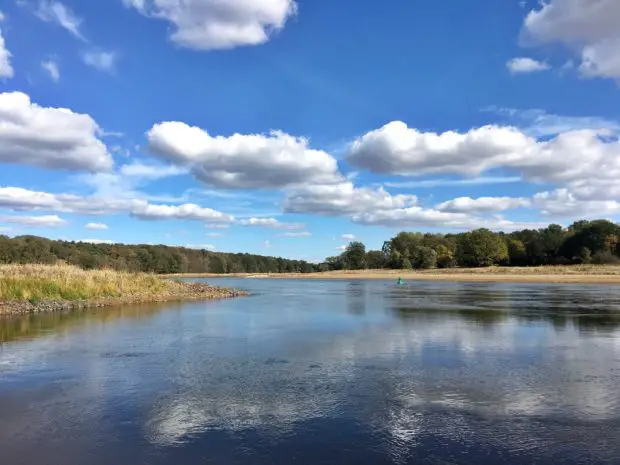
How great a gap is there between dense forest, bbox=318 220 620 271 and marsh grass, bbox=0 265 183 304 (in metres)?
77.8

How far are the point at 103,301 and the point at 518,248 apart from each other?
102m

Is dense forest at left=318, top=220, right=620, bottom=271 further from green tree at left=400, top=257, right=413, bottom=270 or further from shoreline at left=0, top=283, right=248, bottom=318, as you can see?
shoreline at left=0, top=283, right=248, bottom=318

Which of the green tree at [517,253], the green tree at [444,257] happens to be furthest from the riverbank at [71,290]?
the green tree at [517,253]

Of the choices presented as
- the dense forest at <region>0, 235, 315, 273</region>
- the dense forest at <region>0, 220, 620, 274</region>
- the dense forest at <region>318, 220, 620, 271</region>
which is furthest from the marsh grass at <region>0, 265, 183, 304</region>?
the dense forest at <region>318, 220, 620, 271</region>

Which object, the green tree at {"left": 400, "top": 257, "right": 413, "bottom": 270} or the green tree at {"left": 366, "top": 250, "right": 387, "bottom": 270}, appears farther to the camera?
the green tree at {"left": 366, "top": 250, "right": 387, "bottom": 270}

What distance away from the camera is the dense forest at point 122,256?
7617cm

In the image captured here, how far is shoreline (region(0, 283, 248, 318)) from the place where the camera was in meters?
21.6

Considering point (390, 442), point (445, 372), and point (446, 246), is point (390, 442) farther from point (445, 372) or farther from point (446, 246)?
point (446, 246)

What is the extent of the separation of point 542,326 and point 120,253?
12998cm

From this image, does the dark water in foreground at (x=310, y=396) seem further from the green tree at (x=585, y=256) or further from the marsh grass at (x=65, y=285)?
the green tree at (x=585, y=256)

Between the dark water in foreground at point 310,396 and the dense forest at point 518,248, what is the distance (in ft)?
276

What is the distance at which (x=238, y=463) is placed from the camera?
219 inches

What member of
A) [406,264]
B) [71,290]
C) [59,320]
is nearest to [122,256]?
[406,264]

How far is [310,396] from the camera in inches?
326
